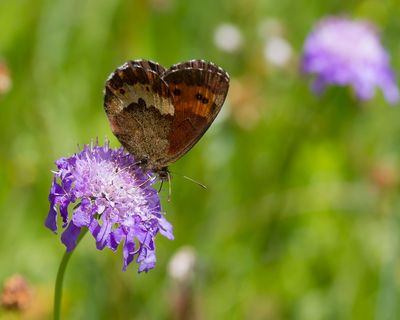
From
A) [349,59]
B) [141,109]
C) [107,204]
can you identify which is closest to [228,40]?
[349,59]

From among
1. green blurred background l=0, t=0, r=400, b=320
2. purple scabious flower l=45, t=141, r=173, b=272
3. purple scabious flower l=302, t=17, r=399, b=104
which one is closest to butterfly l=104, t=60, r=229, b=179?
purple scabious flower l=45, t=141, r=173, b=272

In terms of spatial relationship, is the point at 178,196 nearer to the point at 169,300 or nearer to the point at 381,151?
the point at 169,300

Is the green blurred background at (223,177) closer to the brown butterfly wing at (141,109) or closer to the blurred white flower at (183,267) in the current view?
the blurred white flower at (183,267)

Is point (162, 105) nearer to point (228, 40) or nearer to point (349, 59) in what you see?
point (349, 59)

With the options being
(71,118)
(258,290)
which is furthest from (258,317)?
(71,118)

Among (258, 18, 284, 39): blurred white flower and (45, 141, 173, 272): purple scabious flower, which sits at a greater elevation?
(258, 18, 284, 39): blurred white flower

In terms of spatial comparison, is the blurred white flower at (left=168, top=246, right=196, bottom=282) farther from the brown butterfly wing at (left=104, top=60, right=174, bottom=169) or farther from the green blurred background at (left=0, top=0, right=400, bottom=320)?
the brown butterfly wing at (left=104, top=60, right=174, bottom=169)
